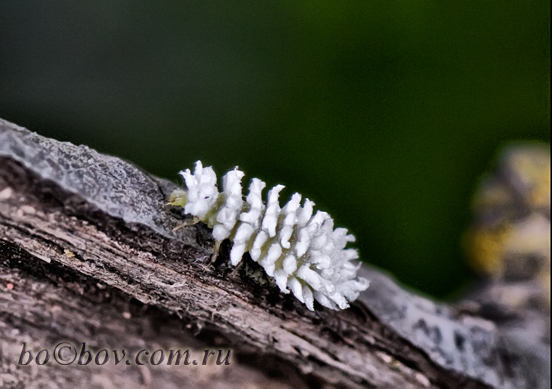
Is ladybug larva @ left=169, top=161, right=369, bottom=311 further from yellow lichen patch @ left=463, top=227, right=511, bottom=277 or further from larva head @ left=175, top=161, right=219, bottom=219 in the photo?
yellow lichen patch @ left=463, top=227, right=511, bottom=277

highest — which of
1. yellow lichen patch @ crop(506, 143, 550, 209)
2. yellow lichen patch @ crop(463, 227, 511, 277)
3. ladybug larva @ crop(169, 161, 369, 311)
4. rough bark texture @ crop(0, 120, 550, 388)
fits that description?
yellow lichen patch @ crop(506, 143, 550, 209)

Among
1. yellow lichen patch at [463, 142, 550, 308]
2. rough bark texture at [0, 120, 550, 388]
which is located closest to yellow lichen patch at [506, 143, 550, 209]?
yellow lichen patch at [463, 142, 550, 308]

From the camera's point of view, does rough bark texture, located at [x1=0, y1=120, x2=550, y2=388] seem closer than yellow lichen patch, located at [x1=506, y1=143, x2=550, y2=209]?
Yes

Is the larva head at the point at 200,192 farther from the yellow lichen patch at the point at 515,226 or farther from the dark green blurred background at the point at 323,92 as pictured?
the yellow lichen patch at the point at 515,226

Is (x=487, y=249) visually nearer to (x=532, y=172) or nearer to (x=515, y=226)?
(x=515, y=226)

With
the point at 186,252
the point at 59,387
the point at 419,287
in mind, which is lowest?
the point at 59,387

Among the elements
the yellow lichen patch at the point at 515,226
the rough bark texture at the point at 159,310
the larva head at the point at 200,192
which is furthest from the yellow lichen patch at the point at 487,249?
the larva head at the point at 200,192

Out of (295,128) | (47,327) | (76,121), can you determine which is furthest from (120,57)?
(47,327)

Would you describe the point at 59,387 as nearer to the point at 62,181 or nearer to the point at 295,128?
the point at 62,181
